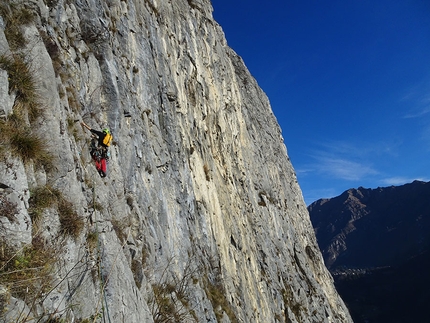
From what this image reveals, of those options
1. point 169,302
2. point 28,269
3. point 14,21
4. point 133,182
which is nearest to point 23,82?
point 14,21

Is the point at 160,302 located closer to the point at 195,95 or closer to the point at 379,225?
the point at 195,95

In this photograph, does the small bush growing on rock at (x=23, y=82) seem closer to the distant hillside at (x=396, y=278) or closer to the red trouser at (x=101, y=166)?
the red trouser at (x=101, y=166)

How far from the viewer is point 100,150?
838cm

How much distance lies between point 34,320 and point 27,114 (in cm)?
364

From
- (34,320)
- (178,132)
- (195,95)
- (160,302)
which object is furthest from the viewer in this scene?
(195,95)

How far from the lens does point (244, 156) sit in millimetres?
28266

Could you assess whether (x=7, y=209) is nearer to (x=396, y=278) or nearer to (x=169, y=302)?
(x=169, y=302)

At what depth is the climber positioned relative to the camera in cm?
814

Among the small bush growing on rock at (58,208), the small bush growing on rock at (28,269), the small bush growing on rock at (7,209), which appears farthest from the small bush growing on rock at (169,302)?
the small bush growing on rock at (7,209)

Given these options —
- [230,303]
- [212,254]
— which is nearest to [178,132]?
[212,254]

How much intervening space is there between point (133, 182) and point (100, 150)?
7.52 feet

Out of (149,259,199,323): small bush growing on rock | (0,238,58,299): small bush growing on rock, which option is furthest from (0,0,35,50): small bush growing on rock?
(149,259,199,323): small bush growing on rock

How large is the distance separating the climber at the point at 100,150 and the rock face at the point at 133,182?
1.12 feet

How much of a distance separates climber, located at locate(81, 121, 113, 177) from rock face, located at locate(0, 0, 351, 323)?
13.5 inches
